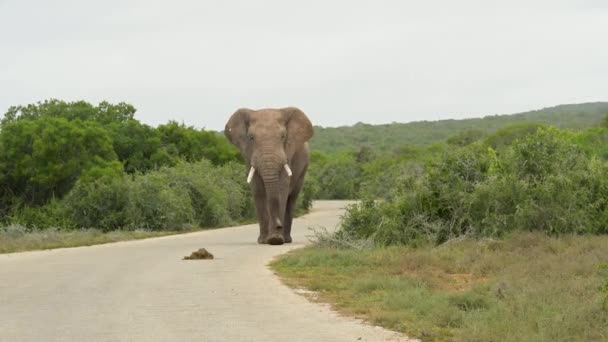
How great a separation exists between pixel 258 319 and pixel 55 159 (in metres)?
23.5

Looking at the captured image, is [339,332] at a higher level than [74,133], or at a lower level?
lower

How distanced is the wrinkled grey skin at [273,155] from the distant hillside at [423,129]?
98.2 metres

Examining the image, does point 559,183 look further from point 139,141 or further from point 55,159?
point 139,141

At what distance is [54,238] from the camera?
25.0 meters

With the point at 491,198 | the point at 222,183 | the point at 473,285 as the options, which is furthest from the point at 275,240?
the point at 222,183

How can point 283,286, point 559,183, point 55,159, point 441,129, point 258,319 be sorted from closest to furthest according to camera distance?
point 258,319 < point 283,286 < point 559,183 < point 55,159 < point 441,129

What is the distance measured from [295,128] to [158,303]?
13161 millimetres

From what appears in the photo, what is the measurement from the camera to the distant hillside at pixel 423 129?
435ft

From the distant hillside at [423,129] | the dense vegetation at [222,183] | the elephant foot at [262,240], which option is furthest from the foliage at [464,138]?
the elephant foot at [262,240]

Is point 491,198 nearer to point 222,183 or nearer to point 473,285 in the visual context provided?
point 473,285

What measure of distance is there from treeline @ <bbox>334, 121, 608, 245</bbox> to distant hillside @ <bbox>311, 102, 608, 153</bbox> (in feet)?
334

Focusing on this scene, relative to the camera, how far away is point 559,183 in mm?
19516

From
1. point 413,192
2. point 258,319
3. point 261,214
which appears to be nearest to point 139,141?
point 261,214

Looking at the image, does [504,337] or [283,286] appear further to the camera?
[283,286]
